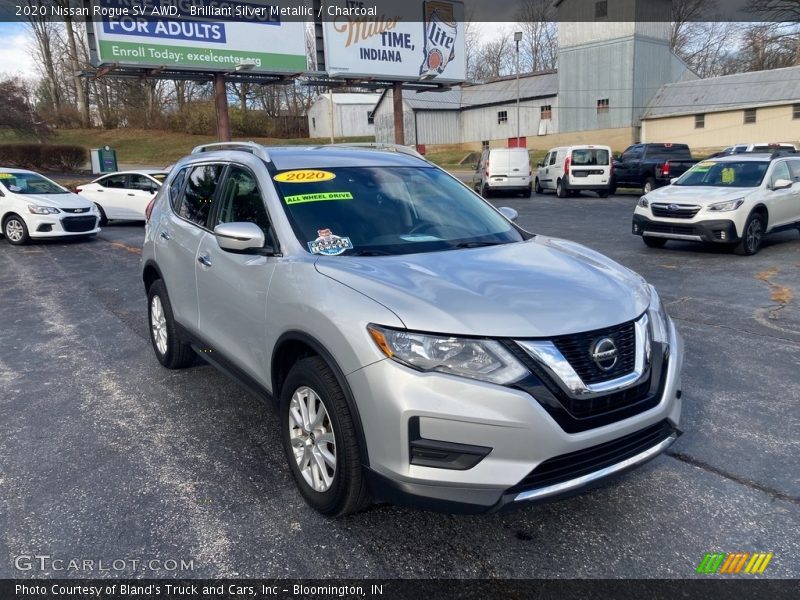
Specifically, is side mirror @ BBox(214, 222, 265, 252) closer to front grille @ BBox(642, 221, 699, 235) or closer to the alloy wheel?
the alloy wheel

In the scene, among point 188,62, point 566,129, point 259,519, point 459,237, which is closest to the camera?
point 259,519

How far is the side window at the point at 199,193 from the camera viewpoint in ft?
14.8

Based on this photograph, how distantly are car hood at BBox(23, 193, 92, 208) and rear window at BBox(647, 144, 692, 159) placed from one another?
59.8 ft

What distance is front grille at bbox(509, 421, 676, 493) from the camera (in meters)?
2.58

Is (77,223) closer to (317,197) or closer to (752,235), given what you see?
(317,197)

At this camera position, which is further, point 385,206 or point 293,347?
point 385,206

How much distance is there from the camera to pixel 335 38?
1031 inches

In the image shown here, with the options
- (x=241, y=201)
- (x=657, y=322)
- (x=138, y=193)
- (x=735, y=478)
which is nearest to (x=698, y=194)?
(x=735, y=478)

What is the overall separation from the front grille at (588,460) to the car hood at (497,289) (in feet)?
1.70

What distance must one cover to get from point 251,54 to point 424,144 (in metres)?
30.3

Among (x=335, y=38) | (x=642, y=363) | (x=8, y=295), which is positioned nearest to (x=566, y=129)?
(x=335, y=38)

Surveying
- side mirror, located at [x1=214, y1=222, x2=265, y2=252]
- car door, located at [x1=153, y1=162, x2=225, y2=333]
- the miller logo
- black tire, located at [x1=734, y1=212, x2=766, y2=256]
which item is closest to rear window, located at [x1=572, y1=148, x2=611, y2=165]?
the miller logo

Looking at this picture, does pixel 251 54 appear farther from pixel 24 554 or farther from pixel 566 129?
pixel 566 129

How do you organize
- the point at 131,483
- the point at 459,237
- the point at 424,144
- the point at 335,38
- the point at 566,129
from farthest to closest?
the point at 424,144, the point at 566,129, the point at 335,38, the point at 459,237, the point at 131,483
